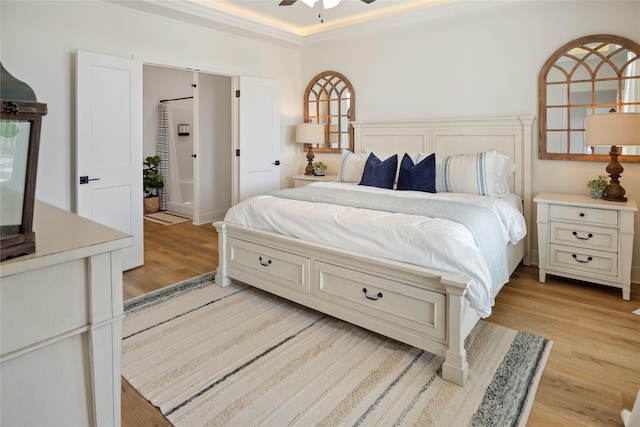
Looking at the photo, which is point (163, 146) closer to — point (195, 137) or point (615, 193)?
point (195, 137)

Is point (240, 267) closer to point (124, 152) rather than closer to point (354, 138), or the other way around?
point (124, 152)

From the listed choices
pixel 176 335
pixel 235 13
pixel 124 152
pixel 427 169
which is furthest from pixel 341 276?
pixel 235 13

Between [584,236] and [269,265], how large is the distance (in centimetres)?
254

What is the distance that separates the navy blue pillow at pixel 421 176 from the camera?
3.64 metres

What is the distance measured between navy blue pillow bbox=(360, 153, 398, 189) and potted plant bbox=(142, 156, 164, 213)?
4155 mm

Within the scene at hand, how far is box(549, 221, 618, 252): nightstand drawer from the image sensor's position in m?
3.08

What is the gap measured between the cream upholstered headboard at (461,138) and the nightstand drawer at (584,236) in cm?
55

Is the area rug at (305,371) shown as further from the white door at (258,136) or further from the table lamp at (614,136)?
the white door at (258,136)

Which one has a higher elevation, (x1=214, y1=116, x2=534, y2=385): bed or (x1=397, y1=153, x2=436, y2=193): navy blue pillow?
(x1=397, y1=153, x2=436, y2=193): navy blue pillow

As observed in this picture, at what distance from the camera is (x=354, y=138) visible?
5.17 meters

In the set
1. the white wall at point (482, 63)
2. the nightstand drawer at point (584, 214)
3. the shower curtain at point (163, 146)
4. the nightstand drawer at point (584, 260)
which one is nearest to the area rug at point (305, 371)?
the nightstand drawer at point (584, 260)

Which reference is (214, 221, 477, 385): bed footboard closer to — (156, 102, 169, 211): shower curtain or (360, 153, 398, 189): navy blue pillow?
(360, 153, 398, 189): navy blue pillow

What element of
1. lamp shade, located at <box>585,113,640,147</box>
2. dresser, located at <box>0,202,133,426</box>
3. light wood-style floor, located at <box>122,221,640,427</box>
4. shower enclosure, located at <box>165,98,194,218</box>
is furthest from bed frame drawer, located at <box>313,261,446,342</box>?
shower enclosure, located at <box>165,98,194,218</box>

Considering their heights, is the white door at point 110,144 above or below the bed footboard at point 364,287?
above
